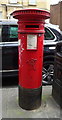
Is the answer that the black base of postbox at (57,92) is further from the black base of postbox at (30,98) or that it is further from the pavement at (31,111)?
the black base of postbox at (30,98)

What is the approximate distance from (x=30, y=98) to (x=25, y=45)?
3.12 ft

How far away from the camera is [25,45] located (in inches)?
102

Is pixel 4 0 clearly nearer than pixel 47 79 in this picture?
No

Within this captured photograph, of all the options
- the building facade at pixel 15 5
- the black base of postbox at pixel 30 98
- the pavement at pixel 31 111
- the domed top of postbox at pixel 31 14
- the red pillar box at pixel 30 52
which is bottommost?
the pavement at pixel 31 111

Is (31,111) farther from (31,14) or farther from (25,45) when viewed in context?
(31,14)

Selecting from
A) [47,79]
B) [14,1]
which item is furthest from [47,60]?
[14,1]

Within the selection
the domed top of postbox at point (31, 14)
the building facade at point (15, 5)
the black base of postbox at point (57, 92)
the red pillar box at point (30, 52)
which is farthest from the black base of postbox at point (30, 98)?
the building facade at point (15, 5)

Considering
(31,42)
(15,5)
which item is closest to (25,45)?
(31,42)

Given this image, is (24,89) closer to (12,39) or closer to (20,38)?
(20,38)

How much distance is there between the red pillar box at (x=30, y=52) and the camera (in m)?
2.48

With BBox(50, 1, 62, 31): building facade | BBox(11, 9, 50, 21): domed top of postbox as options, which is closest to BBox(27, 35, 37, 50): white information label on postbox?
BBox(11, 9, 50, 21): domed top of postbox

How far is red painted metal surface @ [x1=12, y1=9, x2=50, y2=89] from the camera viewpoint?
2438 mm

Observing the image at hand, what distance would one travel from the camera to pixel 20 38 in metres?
2.63

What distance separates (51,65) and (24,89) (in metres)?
1.76
